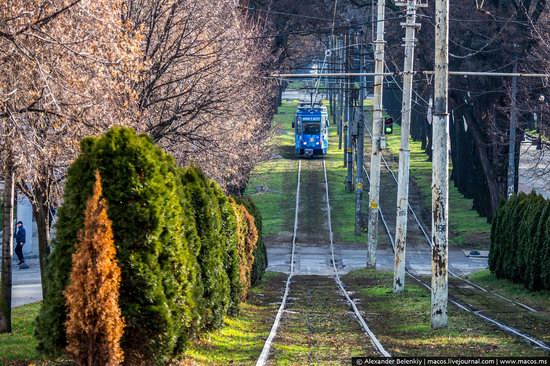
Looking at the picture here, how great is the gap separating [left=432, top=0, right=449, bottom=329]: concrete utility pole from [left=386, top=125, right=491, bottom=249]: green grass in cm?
3104

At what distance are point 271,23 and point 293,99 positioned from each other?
84050mm

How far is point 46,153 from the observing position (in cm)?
1492

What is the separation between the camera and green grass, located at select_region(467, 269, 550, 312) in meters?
27.8

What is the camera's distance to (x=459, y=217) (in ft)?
195

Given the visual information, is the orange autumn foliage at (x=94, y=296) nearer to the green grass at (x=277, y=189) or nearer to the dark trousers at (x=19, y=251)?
the dark trousers at (x=19, y=251)

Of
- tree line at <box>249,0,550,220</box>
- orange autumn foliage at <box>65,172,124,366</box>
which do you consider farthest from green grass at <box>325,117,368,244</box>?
orange autumn foliage at <box>65,172,124,366</box>

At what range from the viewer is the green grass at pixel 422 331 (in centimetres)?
1638

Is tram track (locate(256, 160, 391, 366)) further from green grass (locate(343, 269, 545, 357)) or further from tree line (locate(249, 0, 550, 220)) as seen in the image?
tree line (locate(249, 0, 550, 220))

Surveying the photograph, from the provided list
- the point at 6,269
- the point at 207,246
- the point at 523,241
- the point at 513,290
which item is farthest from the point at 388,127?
the point at 6,269

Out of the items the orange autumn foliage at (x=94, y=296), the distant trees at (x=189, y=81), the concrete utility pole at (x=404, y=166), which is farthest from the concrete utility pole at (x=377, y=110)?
the orange autumn foliage at (x=94, y=296)

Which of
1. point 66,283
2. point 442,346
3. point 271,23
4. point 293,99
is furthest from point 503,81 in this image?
point 293,99

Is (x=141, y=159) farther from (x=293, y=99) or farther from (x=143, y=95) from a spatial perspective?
(x=293, y=99)

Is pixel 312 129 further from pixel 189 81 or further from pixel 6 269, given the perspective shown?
pixel 6 269

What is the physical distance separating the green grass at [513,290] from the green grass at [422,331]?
2.46 m
